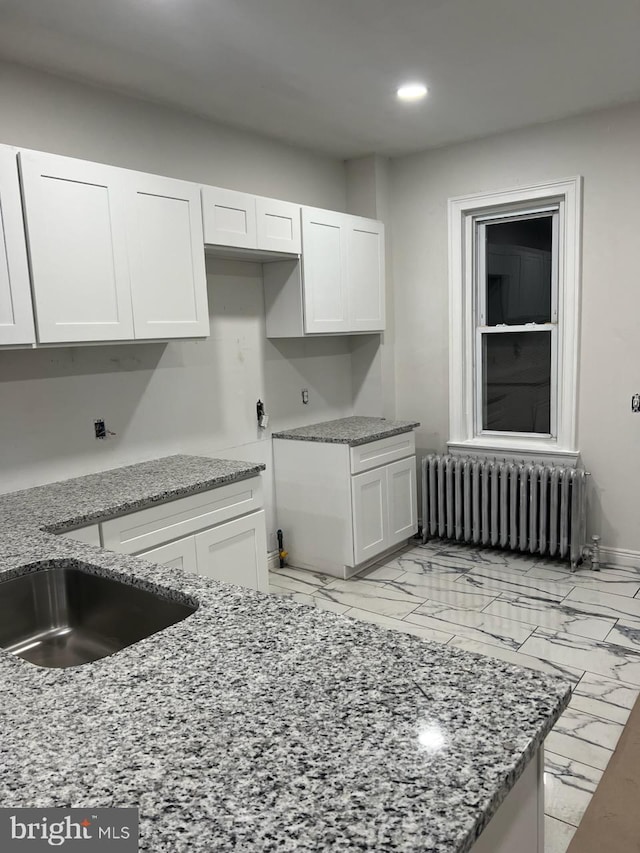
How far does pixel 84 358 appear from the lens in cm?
301

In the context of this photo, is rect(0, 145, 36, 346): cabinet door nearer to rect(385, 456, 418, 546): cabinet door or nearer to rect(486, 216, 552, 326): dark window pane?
rect(385, 456, 418, 546): cabinet door

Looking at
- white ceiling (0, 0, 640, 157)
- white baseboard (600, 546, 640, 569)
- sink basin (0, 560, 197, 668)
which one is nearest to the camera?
sink basin (0, 560, 197, 668)

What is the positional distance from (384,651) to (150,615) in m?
0.65

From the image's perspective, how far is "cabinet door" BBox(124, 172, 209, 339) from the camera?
109 inches

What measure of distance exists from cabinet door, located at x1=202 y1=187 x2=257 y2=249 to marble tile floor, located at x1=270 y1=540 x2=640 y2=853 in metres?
1.92

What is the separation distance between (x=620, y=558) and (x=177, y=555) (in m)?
2.75

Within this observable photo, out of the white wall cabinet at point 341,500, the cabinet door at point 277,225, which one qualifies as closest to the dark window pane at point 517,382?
the white wall cabinet at point 341,500

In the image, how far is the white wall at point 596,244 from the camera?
370 cm

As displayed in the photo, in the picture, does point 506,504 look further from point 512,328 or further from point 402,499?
point 512,328

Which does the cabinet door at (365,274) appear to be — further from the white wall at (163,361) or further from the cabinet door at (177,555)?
the cabinet door at (177,555)

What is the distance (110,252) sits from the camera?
2660mm

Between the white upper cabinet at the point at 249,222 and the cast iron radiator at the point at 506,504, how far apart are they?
5.97 feet

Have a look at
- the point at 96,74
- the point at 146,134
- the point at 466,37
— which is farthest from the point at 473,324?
the point at 96,74

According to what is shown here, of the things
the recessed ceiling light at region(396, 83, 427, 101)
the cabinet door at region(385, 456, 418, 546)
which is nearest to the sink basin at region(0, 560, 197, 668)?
the cabinet door at region(385, 456, 418, 546)
